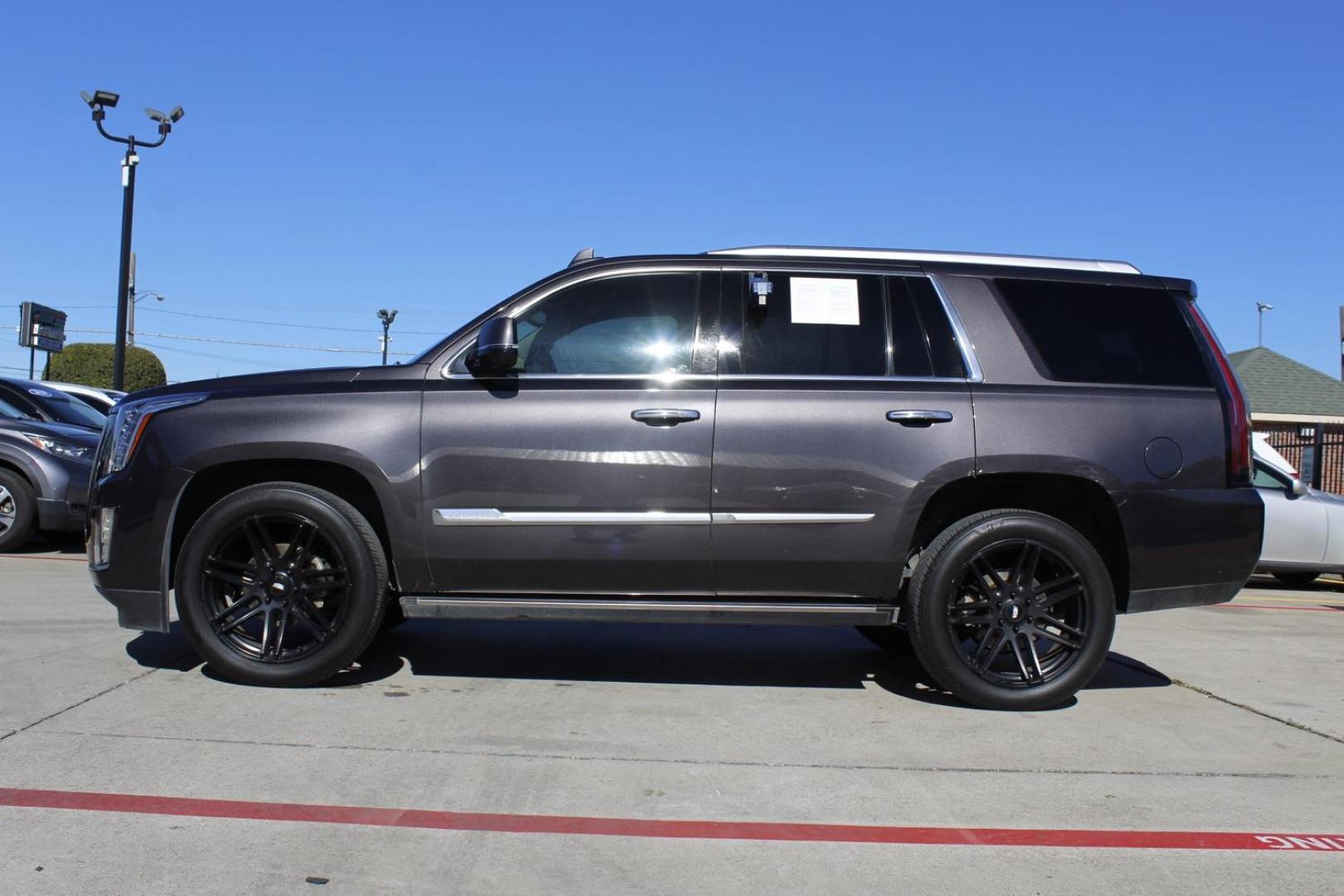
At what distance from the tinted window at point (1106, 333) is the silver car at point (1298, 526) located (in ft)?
22.7

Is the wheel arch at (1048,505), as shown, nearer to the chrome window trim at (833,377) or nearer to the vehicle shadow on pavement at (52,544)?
the chrome window trim at (833,377)

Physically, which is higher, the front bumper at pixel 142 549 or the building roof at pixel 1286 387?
the building roof at pixel 1286 387

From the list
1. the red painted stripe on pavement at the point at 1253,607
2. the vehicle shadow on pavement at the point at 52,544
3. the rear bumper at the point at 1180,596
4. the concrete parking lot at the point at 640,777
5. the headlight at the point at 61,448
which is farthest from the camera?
the vehicle shadow on pavement at the point at 52,544

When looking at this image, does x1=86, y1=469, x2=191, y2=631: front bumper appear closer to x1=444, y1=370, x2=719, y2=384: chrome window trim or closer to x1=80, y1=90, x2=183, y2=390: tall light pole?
x1=444, y1=370, x2=719, y2=384: chrome window trim

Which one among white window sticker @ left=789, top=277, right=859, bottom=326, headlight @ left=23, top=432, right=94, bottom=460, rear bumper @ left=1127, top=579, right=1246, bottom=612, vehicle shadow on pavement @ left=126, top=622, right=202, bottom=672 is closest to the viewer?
rear bumper @ left=1127, top=579, right=1246, bottom=612

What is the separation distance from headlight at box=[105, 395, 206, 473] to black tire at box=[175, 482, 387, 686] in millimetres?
454

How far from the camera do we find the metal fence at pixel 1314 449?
18.1 meters

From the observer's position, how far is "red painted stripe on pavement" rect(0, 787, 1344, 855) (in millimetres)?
3484

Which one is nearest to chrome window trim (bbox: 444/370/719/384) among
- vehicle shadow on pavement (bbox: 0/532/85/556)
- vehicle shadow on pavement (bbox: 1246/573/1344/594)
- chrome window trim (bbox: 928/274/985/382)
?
chrome window trim (bbox: 928/274/985/382)

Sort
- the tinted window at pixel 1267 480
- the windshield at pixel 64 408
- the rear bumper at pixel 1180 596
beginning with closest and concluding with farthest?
the rear bumper at pixel 1180 596
the windshield at pixel 64 408
the tinted window at pixel 1267 480

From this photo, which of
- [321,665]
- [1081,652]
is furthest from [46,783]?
[1081,652]

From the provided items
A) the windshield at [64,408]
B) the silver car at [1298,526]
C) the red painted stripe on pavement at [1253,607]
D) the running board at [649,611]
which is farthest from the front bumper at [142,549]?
the silver car at [1298,526]

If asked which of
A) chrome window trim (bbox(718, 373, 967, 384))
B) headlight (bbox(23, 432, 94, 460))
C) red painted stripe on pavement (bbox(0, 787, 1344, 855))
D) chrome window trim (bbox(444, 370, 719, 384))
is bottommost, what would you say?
red painted stripe on pavement (bbox(0, 787, 1344, 855))

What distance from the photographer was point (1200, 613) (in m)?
8.78
